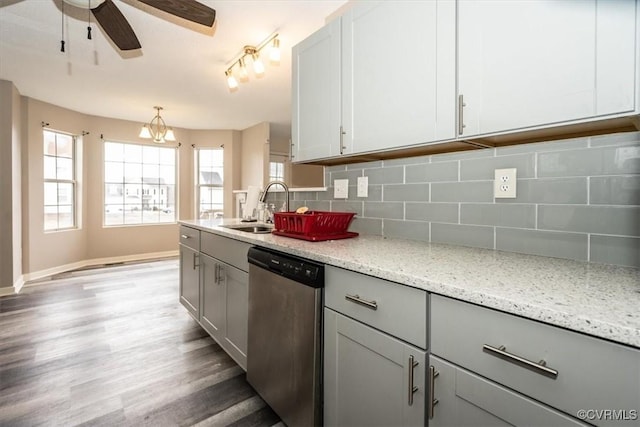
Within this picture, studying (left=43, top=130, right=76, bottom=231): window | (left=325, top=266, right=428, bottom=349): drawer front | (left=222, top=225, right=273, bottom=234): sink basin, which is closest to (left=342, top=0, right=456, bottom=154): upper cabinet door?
(left=325, top=266, right=428, bottom=349): drawer front

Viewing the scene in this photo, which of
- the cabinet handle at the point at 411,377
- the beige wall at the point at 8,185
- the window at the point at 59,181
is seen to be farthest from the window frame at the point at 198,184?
the cabinet handle at the point at 411,377

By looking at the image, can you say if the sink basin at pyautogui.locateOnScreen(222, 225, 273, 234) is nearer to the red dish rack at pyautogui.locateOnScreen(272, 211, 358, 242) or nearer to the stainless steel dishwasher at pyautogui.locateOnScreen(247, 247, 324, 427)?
the red dish rack at pyautogui.locateOnScreen(272, 211, 358, 242)

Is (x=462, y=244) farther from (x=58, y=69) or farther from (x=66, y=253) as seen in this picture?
(x=66, y=253)

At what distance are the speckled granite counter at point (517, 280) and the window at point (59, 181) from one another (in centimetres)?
482

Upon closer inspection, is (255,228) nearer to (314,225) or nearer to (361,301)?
(314,225)

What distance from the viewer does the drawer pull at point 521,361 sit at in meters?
0.61

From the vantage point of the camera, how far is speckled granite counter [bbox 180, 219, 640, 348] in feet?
1.89

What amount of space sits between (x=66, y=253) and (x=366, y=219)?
16.4 feet

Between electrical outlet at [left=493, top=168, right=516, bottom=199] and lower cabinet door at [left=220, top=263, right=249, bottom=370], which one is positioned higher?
electrical outlet at [left=493, top=168, right=516, bottom=199]

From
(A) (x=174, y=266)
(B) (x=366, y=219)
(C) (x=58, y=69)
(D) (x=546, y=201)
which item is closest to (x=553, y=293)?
(D) (x=546, y=201)

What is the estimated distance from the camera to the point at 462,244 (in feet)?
4.49

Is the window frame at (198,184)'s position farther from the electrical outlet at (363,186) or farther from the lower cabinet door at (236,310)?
the electrical outlet at (363,186)

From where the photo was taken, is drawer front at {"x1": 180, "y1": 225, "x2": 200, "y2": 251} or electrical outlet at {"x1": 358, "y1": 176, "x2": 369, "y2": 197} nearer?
electrical outlet at {"x1": 358, "y1": 176, "x2": 369, "y2": 197}

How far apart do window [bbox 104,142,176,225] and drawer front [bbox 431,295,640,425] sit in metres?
5.97
